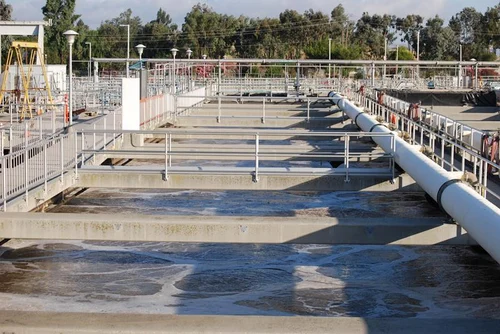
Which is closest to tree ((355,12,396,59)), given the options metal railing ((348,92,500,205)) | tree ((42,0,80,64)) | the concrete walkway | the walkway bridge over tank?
tree ((42,0,80,64))

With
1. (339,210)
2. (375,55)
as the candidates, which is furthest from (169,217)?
(375,55)

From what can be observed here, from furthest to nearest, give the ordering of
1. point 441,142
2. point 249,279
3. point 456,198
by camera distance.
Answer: point 441,142, point 249,279, point 456,198

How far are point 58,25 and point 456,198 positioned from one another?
3562 inches

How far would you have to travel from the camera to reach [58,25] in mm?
98625

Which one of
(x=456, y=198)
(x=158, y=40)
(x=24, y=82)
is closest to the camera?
(x=456, y=198)

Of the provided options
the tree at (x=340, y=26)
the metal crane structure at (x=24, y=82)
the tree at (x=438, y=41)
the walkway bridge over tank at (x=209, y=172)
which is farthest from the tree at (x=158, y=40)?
the walkway bridge over tank at (x=209, y=172)

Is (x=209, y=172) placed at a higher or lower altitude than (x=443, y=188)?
lower

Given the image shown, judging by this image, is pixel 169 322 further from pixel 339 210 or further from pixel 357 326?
pixel 339 210

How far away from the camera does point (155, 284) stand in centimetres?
1449

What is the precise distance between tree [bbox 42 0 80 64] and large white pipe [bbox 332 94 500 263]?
81618mm

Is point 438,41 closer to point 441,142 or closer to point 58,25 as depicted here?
point 58,25

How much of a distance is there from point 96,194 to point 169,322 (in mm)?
13455

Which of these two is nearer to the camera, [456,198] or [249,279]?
[456,198]

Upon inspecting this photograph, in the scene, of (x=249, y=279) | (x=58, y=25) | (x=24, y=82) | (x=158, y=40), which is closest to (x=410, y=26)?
(x=158, y=40)
